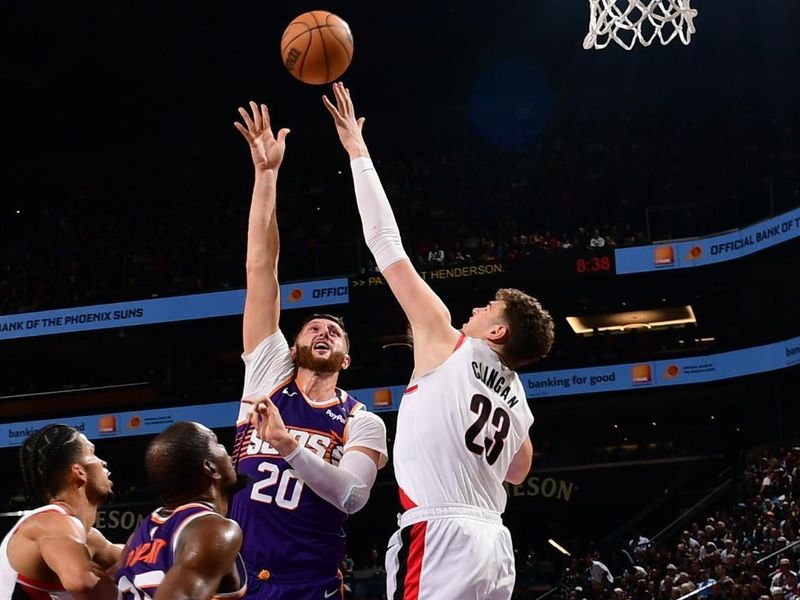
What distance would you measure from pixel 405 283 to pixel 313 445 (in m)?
1.21

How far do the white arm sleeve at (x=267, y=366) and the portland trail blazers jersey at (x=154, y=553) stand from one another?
1.79 m

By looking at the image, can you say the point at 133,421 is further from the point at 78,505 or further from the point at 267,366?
the point at 78,505

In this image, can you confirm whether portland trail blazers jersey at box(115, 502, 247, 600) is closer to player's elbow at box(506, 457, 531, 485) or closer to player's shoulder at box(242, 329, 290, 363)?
player's elbow at box(506, 457, 531, 485)

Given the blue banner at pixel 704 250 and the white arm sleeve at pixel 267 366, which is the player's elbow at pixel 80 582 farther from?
the blue banner at pixel 704 250

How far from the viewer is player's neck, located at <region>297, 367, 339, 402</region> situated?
15.8ft

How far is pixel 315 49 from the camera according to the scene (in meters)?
5.73

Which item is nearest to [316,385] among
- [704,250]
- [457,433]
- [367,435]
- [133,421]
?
[367,435]

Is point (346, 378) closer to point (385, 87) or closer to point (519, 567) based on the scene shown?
point (519, 567)

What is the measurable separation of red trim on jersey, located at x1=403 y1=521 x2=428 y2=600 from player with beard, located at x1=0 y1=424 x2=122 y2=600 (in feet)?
3.13

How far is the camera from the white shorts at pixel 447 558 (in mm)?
3578

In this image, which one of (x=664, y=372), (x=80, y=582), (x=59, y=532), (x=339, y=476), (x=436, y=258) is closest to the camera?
(x=80, y=582)

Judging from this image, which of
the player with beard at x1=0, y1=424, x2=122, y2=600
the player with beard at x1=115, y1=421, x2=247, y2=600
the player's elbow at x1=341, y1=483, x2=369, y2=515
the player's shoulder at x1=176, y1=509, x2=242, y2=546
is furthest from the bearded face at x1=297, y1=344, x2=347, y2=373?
the player's shoulder at x1=176, y1=509, x2=242, y2=546

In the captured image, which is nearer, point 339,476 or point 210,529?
point 210,529

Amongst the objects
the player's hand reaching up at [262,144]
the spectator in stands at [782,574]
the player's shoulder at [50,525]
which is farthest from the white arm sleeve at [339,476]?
the spectator in stands at [782,574]
